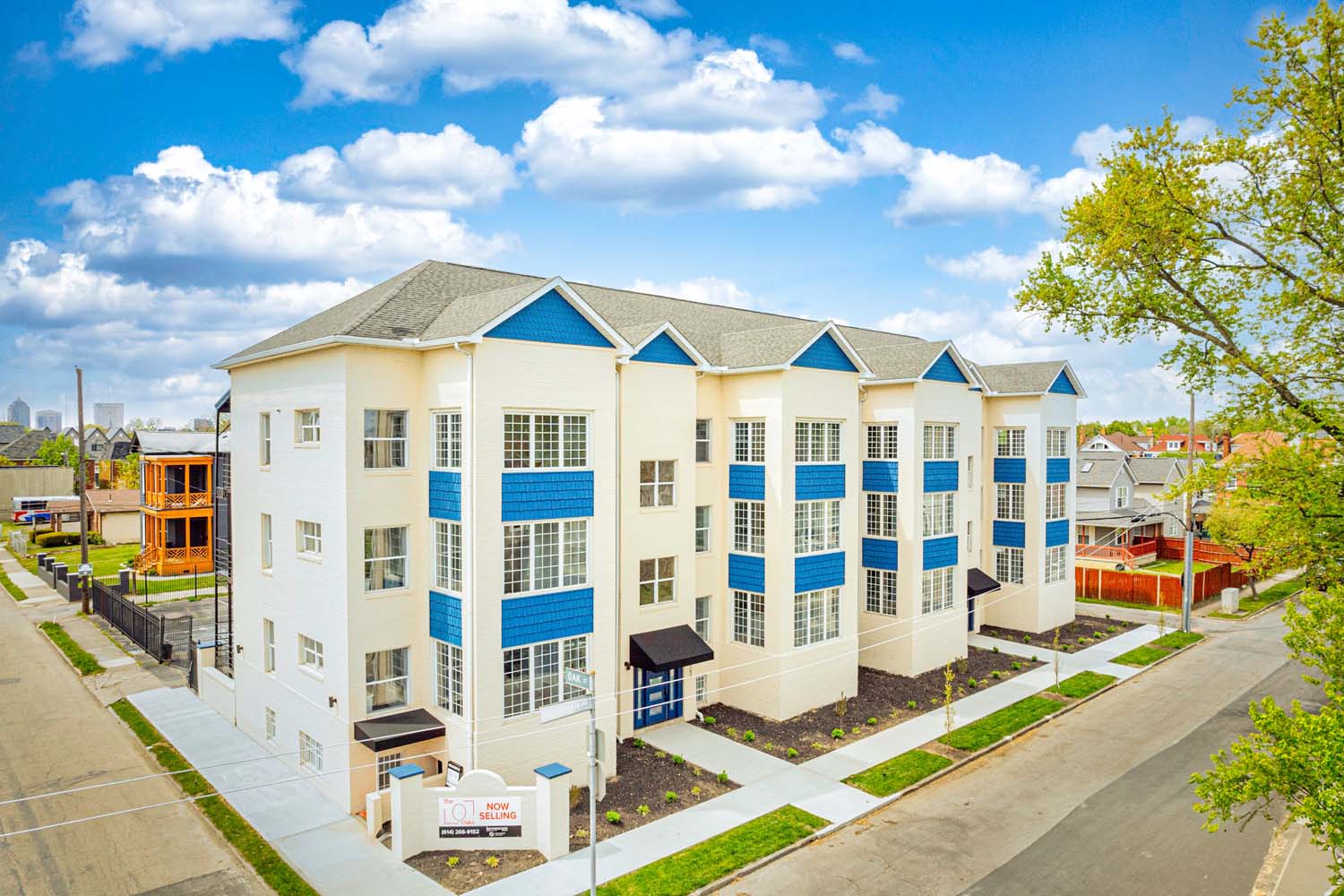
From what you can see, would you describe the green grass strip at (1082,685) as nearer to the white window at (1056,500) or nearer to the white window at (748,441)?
the white window at (1056,500)

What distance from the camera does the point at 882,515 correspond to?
2669cm

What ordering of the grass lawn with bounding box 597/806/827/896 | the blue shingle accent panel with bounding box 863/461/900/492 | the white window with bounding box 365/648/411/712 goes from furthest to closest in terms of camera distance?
the blue shingle accent panel with bounding box 863/461/900/492 < the white window with bounding box 365/648/411/712 < the grass lawn with bounding box 597/806/827/896

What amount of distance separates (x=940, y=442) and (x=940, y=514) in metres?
2.50

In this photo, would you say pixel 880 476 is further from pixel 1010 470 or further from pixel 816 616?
pixel 1010 470

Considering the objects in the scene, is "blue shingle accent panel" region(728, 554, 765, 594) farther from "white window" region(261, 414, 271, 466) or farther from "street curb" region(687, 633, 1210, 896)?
"white window" region(261, 414, 271, 466)

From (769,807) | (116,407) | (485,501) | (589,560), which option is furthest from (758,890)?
(116,407)

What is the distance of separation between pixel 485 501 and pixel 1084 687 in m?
20.1

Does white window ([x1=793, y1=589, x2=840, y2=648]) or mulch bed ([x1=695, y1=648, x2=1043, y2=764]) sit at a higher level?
white window ([x1=793, y1=589, x2=840, y2=648])

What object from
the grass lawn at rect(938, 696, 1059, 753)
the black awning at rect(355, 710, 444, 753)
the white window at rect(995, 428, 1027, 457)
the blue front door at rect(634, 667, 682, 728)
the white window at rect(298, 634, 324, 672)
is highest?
the white window at rect(995, 428, 1027, 457)

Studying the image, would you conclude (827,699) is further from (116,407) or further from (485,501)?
(116,407)

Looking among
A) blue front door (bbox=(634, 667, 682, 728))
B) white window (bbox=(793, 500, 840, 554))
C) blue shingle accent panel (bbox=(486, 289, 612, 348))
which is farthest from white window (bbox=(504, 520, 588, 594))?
white window (bbox=(793, 500, 840, 554))

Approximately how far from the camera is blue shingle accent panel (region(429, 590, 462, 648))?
54.7ft

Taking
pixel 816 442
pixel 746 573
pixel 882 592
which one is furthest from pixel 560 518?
pixel 882 592

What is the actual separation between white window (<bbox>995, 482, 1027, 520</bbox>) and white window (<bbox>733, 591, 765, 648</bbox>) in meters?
14.9
